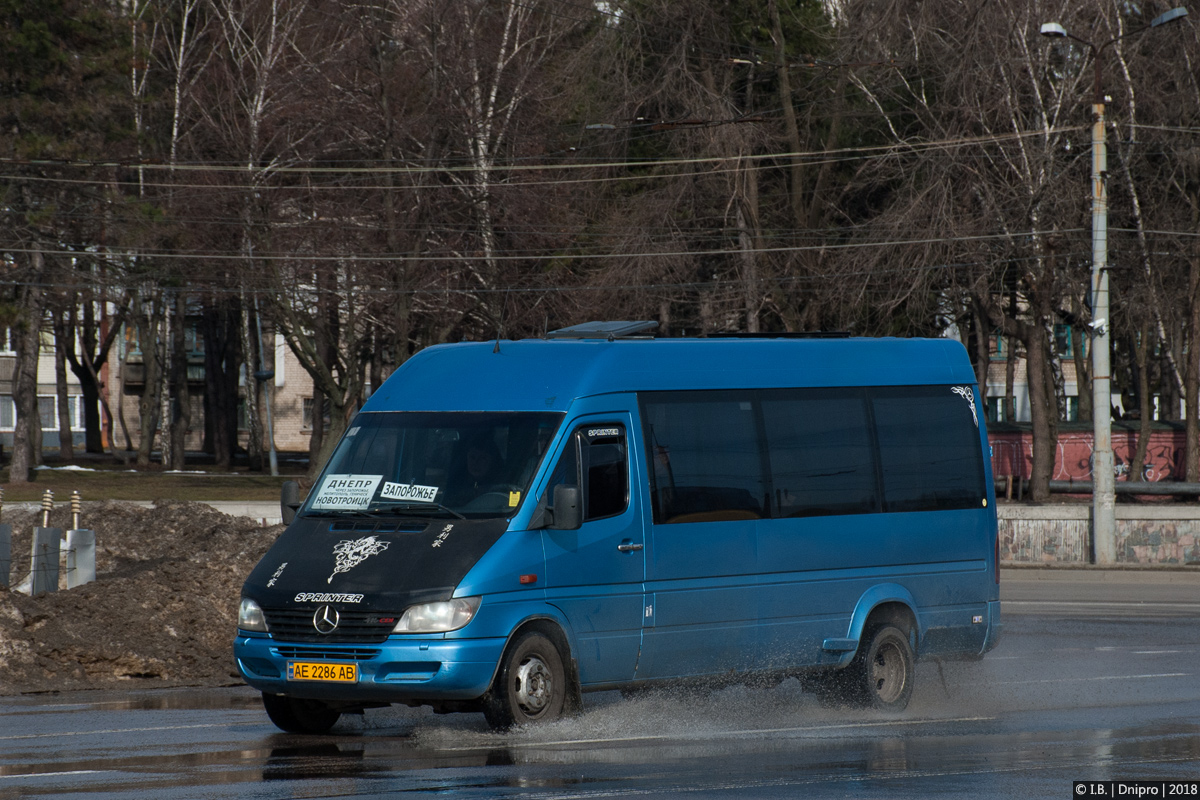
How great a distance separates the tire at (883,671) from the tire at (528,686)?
8.58ft

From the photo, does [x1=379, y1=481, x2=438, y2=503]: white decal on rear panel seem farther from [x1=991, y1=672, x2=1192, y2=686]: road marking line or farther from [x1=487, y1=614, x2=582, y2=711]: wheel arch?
[x1=991, y1=672, x2=1192, y2=686]: road marking line

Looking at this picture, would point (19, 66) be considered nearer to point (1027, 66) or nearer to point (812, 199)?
point (812, 199)

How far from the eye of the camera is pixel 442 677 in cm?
970

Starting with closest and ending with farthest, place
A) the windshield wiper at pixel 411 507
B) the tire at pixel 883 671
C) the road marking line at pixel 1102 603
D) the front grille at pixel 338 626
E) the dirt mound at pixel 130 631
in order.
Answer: the front grille at pixel 338 626 → the windshield wiper at pixel 411 507 → the tire at pixel 883 671 → the dirt mound at pixel 130 631 → the road marking line at pixel 1102 603

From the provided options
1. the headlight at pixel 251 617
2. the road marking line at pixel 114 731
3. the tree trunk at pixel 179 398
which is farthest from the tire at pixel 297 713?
the tree trunk at pixel 179 398

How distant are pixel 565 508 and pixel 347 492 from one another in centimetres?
145

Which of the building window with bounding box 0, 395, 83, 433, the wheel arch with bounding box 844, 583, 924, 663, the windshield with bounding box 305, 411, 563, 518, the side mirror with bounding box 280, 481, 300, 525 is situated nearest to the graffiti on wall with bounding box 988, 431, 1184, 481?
the wheel arch with bounding box 844, 583, 924, 663

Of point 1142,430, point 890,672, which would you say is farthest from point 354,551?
point 1142,430

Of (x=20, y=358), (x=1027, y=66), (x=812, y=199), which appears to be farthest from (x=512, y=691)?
(x=20, y=358)

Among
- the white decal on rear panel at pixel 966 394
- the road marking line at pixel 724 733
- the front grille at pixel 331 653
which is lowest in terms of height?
the road marking line at pixel 724 733

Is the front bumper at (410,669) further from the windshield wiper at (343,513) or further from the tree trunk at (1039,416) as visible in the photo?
the tree trunk at (1039,416)

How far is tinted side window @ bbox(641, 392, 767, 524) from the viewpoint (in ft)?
36.7

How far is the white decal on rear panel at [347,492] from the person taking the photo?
1059 centimetres

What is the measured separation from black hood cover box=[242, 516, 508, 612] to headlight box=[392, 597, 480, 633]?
0.05m
